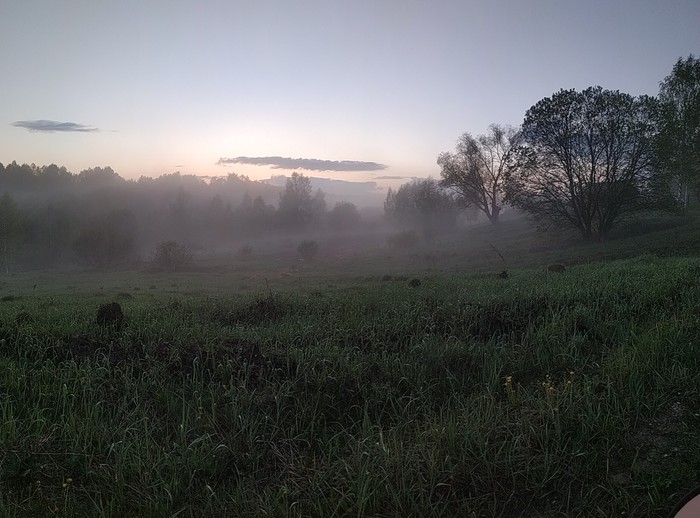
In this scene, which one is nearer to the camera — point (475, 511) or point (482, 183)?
point (475, 511)

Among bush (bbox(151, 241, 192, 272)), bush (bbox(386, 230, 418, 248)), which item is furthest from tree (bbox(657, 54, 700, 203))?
bush (bbox(151, 241, 192, 272))

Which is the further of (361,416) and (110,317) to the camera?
(110,317)

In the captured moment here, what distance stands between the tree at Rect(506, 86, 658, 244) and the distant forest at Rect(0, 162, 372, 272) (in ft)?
146

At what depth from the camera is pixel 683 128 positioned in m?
25.1

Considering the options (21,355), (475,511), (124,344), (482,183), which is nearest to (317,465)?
(475,511)

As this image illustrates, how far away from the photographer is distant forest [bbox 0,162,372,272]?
52.9 m

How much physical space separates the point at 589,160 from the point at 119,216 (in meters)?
61.4

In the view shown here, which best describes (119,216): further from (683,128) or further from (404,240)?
(683,128)

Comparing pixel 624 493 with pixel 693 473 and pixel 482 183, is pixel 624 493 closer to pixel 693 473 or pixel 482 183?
pixel 693 473

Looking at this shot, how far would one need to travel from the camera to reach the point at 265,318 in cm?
940

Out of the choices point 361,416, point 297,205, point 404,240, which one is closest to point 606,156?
point 404,240

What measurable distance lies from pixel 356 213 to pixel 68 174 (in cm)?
7395

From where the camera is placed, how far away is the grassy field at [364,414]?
3.30m

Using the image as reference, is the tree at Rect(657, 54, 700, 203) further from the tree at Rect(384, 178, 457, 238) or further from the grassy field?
the tree at Rect(384, 178, 457, 238)
